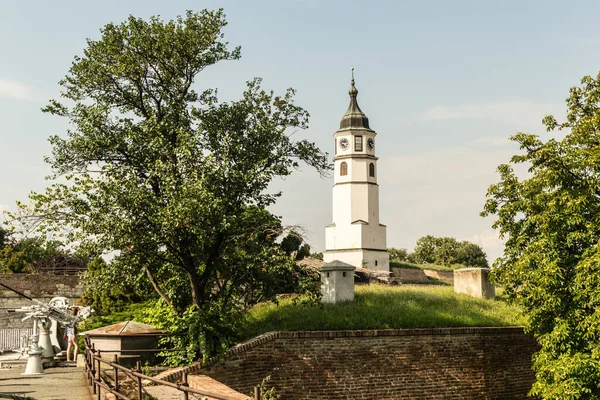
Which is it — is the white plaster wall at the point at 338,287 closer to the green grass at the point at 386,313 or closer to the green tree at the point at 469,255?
the green grass at the point at 386,313

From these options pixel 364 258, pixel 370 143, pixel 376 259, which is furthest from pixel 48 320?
pixel 370 143

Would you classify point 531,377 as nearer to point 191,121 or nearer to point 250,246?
point 250,246

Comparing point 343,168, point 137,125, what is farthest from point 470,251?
point 137,125

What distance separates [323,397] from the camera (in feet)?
58.7

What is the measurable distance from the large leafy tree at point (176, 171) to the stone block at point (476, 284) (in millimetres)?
7391

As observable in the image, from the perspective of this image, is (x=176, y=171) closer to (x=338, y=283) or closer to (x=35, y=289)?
(x=338, y=283)

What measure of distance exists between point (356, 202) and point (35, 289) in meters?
36.2

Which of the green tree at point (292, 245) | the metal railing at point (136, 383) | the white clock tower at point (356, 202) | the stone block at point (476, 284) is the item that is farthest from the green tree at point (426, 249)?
the metal railing at point (136, 383)

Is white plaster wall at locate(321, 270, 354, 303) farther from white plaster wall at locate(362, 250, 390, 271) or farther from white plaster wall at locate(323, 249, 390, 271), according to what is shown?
white plaster wall at locate(362, 250, 390, 271)

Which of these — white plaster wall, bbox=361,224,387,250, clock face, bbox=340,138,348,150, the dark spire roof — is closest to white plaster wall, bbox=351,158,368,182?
clock face, bbox=340,138,348,150

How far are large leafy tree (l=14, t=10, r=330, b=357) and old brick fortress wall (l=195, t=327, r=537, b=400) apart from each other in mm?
1255

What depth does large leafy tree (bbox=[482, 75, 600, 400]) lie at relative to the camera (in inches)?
620

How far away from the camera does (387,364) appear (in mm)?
18656

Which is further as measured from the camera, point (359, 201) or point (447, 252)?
point (447, 252)
